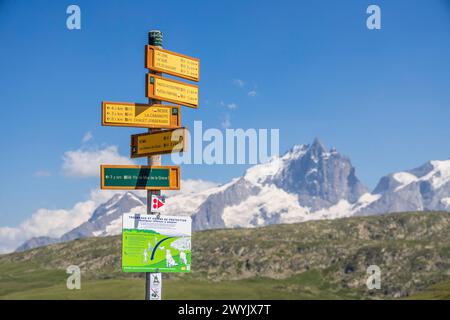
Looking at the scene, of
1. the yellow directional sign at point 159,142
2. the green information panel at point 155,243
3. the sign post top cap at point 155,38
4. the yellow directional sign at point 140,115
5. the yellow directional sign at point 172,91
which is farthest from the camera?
the sign post top cap at point 155,38

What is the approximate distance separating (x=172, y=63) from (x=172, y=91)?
1.20m

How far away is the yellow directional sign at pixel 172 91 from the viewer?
99.2 feet

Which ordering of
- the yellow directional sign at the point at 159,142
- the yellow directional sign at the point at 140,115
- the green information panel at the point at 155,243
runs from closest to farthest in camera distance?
the green information panel at the point at 155,243 < the yellow directional sign at the point at 159,142 < the yellow directional sign at the point at 140,115

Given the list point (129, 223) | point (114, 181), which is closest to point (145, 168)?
point (114, 181)

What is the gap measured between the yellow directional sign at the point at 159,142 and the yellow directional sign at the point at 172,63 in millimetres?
2747

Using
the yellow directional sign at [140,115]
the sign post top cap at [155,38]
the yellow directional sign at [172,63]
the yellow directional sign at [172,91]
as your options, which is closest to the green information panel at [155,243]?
the yellow directional sign at [140,115]

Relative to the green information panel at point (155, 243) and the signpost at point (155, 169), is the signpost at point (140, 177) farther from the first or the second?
the green information panel at point (155, 243)

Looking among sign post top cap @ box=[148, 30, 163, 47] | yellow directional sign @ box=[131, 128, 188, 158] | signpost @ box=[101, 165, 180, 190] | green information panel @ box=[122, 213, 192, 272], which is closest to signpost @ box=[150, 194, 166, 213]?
signpost @ box=[101, 165, 180, 190]

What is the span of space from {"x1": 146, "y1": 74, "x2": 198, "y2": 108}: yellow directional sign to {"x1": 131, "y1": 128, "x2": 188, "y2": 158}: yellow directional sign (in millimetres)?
1604

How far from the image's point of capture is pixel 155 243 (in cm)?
2791

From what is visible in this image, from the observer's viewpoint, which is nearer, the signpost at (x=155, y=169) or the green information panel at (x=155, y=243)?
the green information panel at (x=155, y=243)

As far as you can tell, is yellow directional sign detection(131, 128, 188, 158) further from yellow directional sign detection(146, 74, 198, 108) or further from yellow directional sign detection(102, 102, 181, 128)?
yellow directional sign detection(146, 74, 198, 108)

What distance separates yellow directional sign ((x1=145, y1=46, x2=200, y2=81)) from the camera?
99.3 ft
